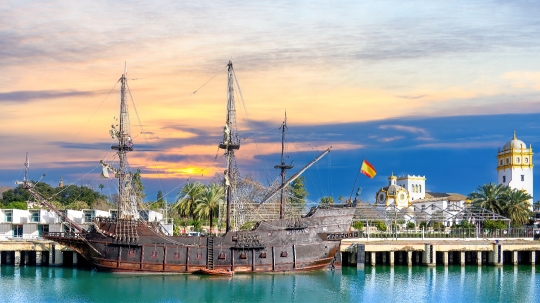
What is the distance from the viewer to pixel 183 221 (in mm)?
73750

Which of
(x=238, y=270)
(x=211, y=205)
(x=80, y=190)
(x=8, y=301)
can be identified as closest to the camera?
(x=8, y=301)

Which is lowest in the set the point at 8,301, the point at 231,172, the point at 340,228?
the point at 8,301

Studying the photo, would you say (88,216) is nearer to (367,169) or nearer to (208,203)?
(208,203)

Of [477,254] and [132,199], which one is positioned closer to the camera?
[132,199]

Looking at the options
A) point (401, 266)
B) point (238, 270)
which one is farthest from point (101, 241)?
point (401, 266)

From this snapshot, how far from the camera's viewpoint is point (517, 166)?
110 meters

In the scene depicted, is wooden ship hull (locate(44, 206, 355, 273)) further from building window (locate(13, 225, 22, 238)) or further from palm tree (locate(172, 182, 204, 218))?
palm tree (locate(172, 182, 204, 218))

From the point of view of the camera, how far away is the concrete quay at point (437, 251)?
57906mm

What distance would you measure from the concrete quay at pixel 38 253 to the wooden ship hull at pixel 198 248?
3169mm

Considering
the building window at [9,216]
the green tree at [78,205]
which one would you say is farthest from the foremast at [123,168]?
the green tree at [78,205]

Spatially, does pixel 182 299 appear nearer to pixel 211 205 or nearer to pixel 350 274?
pixel 350 274

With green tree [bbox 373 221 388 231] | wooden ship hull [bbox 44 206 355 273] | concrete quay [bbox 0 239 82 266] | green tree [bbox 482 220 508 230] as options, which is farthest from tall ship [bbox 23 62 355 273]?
green tree [bbox 373 221 388 231]

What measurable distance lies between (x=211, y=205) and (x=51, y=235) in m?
19.9

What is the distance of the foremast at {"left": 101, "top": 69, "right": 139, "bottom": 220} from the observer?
56.0 metres
